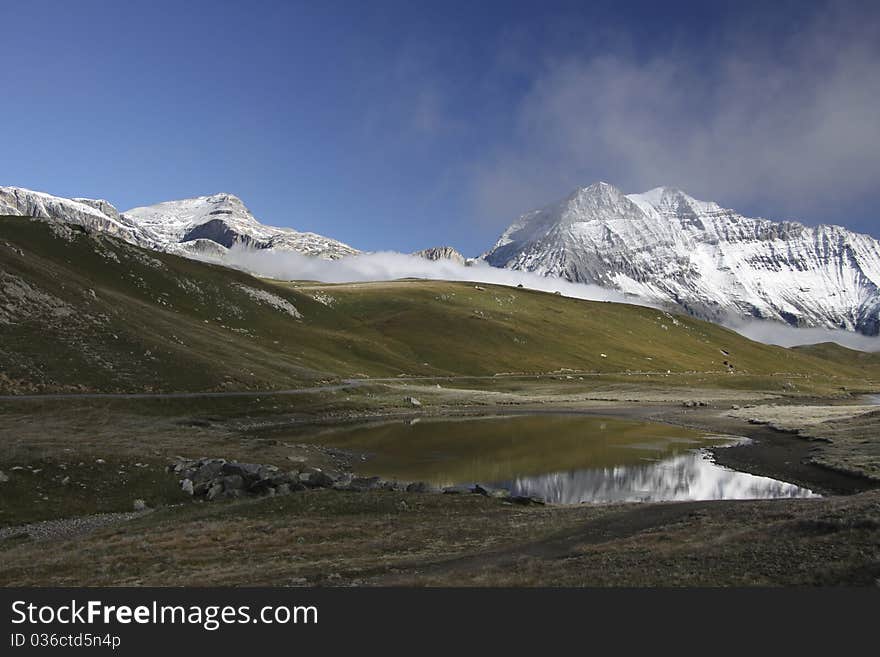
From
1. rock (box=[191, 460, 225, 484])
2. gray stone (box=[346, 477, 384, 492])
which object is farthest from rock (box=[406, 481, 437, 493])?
rock (box=[191, 460, 225, 484])

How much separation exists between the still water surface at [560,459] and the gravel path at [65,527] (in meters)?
22.8

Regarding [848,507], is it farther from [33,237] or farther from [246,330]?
[33,237]

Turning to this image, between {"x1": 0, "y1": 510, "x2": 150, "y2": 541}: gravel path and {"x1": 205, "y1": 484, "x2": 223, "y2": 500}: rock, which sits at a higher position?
{"x1": 205, "y1": 484, "x2": 223, "y2": 500}: rock

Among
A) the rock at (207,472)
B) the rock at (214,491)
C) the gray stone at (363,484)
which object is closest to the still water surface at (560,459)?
the gray stone at (363,484)

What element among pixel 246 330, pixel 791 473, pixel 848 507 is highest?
pixel 246 330

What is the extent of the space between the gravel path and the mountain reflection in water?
29.3 meters

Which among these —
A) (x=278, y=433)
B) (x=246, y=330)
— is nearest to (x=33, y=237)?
(x=246, y=330)

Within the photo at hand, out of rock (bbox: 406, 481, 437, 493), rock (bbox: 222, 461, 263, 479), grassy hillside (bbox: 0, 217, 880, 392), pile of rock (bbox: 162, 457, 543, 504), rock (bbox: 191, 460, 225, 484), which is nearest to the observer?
pile of rock (bbox: 162, 457, 543, 504)

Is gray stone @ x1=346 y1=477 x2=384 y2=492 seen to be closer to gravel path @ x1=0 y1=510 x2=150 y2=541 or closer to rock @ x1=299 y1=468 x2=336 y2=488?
rock @ x1=299 y1=468 x2=336 y2=488

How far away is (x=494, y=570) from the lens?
2108cm

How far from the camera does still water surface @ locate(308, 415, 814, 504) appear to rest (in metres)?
49.8

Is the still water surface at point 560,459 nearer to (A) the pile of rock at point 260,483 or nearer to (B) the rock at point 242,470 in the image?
(A) the pile of rock at point 260,483

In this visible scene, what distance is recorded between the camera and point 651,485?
5203 centimetres

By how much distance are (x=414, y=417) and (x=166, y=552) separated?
72.9 metres
